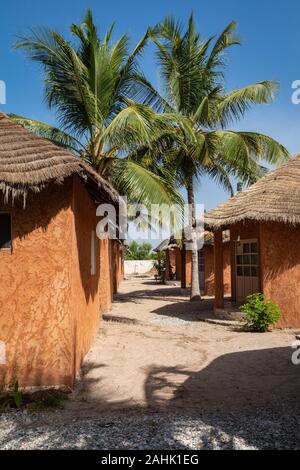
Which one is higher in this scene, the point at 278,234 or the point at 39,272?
the point at 278,234

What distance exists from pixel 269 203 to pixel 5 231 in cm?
720

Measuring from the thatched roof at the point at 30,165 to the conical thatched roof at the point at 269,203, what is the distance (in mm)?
5533

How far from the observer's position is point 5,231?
5.80 m

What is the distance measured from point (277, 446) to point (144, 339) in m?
5.71

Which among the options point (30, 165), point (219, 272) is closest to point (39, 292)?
point (30, 165)

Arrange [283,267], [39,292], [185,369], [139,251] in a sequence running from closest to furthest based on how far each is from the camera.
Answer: [39,292]
[185,369]
[283,267]
[139,251]

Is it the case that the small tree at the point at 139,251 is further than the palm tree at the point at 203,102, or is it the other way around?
the small tree at the point at 139,251

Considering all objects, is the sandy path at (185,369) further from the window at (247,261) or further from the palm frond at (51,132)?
the palm frond at (51,132)

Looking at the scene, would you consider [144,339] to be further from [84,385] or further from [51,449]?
[51,449]

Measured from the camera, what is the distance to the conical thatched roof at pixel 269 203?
33.1 ft

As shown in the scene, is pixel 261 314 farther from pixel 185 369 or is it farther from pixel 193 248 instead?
pixel 193 248

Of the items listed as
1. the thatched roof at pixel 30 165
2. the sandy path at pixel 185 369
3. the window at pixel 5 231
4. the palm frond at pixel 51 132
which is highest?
the palm frond at pixel 51 132

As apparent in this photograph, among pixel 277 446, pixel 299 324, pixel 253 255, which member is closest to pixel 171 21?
pixel 253 255

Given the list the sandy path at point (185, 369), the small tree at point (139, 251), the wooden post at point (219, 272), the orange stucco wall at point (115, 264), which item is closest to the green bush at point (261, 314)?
the sandy path at point (185, 369)
